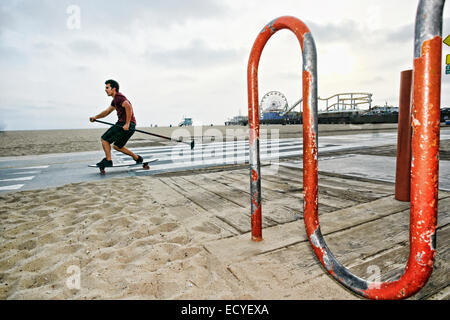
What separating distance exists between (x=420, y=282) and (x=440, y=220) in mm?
1456

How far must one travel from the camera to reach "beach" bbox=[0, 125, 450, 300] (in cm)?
127

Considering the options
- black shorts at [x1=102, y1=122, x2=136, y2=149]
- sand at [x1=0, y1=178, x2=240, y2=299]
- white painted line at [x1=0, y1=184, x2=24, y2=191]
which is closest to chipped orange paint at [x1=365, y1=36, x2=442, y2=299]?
sand at [x1=0, y1=178, x2=240, y2=299]

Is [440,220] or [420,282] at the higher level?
[420,282]

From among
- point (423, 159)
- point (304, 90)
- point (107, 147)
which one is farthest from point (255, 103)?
point (107, 147)

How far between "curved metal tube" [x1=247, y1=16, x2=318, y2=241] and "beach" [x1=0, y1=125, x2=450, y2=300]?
419 mm

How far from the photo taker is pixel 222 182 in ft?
11.7

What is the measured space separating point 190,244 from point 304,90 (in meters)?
1.23

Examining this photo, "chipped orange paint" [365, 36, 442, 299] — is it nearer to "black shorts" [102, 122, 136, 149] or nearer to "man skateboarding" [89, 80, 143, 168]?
"man skateboarding" [89, 80, 143, 168]

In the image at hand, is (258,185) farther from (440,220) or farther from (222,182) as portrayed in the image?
(222,182)

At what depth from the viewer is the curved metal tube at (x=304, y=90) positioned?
46.7 inches

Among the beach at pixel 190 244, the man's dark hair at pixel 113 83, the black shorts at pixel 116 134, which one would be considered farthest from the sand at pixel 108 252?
the man's dark hair at pixel 113 83

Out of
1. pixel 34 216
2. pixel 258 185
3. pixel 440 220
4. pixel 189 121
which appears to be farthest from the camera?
pixel 189 121

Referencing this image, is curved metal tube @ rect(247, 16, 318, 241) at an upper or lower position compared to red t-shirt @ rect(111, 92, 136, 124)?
lower
